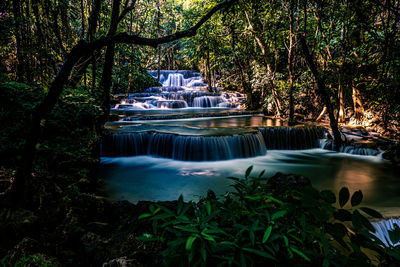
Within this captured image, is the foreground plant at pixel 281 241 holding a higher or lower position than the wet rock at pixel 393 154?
higher

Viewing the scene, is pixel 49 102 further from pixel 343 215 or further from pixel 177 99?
pixel 177 99

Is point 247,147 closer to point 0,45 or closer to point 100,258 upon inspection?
point 100,258

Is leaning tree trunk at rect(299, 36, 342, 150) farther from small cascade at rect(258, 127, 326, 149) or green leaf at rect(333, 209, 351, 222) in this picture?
green leaf at rect(333, 209, 351, 222)

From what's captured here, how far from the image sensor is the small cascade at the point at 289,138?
31.4 ft

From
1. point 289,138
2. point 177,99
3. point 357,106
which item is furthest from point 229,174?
point 177,99

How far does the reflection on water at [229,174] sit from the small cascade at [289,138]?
80 centimetres

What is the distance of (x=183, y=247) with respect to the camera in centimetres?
105

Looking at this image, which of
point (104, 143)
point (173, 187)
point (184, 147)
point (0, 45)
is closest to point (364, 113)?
point (184, 147)

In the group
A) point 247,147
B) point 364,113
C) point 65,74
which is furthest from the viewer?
point 364,113

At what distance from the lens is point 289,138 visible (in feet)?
31.6

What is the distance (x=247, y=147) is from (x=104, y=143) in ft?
17.9

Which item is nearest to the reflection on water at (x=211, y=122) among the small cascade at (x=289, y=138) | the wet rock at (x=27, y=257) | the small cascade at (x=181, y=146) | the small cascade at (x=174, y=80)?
the small cascade at (x=289, y=138)

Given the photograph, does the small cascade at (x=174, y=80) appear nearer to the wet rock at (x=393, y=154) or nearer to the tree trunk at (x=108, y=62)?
the tree trunk at (x=108, y=62)

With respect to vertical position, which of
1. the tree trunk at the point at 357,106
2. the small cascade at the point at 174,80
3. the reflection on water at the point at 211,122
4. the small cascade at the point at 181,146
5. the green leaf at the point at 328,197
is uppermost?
the small cascade at the point at 174,80
